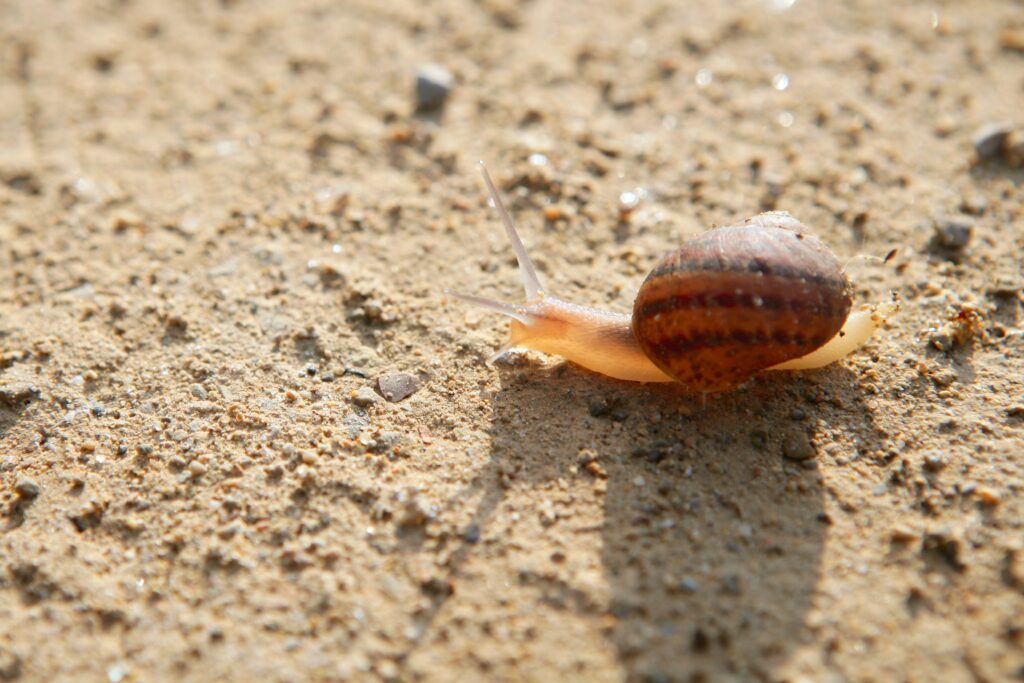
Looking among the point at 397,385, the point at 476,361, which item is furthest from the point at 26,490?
the point at 476,361

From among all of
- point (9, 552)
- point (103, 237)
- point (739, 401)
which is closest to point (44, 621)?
point (9, 552)

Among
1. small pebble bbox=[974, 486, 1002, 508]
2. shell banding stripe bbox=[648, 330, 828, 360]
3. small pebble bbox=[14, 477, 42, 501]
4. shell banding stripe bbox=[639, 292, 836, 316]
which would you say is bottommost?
small pebble bbox=[14, 477, 42, 501]

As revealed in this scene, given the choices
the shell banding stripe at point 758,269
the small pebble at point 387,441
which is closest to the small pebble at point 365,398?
the small pebble at point 387,441

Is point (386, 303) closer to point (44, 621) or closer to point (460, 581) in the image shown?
point (460, 581)

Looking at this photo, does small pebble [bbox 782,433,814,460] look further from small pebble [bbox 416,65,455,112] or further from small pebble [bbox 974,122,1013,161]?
small pebble [bbox 416,65,455,112]

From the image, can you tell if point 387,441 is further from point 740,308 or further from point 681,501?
point 740,308

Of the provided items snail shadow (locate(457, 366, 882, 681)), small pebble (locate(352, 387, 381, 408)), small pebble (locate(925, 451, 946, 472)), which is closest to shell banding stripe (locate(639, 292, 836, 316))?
snail shadow (locate(457, 366, 882, 681))

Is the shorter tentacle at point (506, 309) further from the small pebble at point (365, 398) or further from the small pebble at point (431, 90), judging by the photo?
the small pebble at point (431, 90)
